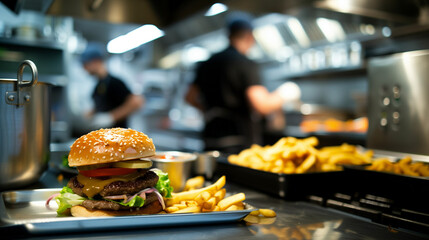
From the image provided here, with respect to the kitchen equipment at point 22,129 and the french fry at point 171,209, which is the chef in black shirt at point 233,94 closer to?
the kitchen equipment at point 22,129

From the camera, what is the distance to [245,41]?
12.8ft

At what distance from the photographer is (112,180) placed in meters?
1.28

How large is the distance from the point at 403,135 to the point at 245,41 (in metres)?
1.82

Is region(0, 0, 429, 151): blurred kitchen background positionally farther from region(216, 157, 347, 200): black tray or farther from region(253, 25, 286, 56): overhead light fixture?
region(216, 157, 347, 200): black tray

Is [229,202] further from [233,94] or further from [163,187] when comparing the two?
[233,94]

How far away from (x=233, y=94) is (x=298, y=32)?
3.54m

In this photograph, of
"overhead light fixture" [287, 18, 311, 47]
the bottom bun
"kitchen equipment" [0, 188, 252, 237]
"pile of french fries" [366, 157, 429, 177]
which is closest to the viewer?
"kitchen equipment" [0, 188, 252, 237]

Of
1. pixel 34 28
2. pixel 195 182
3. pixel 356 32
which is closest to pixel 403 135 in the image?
pixel 195 182

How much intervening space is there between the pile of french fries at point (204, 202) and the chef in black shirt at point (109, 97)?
3.80 m

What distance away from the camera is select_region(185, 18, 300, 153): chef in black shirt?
12.6 feet

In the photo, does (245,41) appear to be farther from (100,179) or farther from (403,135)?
(100,179)

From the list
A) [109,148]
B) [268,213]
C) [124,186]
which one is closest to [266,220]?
[268,213]

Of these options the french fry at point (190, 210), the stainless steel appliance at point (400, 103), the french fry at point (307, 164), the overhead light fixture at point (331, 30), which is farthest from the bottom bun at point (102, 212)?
the overhead light fixture at point (331, 30)

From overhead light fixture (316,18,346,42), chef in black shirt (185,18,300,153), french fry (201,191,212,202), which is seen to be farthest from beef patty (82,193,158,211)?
overhead light fixture (316,18,346,42)
